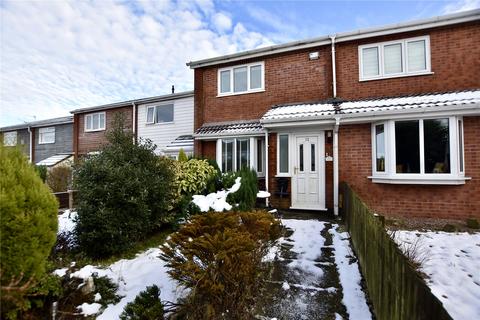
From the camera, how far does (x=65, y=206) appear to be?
11.2 metres

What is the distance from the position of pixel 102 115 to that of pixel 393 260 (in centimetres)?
1994

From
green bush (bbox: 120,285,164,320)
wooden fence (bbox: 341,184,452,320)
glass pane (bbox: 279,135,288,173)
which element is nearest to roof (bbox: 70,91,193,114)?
glass pane (bbox: 279,135,288,173)

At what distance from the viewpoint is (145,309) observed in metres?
3.22

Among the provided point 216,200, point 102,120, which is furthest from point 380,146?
point 102,120

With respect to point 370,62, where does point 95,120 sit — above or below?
below

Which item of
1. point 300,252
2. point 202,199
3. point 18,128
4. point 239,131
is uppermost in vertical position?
point 18,128

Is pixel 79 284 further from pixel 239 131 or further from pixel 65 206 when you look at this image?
pixel 65 206

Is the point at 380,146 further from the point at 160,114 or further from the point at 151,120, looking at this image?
the point at 151,120

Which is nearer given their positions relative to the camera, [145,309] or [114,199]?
[145,309]

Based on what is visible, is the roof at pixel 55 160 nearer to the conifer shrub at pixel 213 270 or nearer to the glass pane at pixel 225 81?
the glass pane at pixel 225 81

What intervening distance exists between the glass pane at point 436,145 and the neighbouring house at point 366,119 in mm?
24

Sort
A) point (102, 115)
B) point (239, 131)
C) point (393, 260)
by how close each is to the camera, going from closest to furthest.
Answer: point (393, 260) → point (239, 131) → point (102, 115)

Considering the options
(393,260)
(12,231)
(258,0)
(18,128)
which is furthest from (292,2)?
(18,128)

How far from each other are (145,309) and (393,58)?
10516mm
